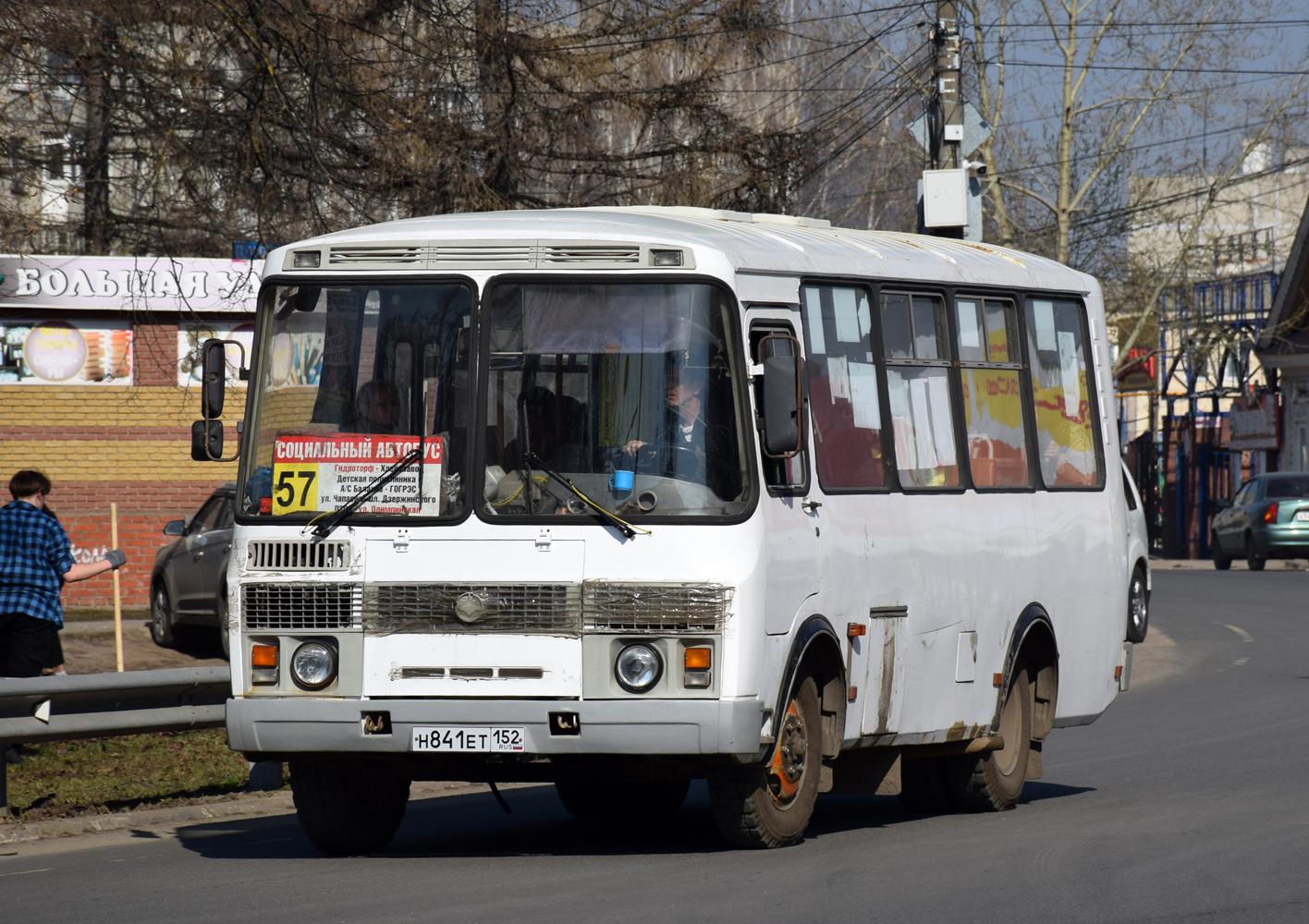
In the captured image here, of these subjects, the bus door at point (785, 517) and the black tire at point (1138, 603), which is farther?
the black tire at point (1138, 603)

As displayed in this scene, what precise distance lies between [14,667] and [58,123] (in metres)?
7.02

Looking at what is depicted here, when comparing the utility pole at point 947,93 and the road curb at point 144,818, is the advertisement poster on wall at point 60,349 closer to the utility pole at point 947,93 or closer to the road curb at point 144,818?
the utility pole at point 947,93

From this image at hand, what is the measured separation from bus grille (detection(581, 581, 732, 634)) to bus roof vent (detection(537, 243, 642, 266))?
4.52 ft

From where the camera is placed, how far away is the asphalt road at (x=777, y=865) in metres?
7.42

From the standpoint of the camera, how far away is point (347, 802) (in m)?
9.12

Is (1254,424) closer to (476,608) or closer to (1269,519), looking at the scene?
(1269,519)

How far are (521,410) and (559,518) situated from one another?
49 cm

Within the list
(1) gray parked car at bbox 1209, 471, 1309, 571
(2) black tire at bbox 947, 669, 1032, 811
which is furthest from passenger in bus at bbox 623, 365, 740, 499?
(1) gray parked car at bbox 1209, 471, 1309, 571

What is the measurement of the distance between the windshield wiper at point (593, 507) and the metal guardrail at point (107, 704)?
2226 millimetres

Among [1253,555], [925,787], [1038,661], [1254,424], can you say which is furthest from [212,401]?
[1254,424]

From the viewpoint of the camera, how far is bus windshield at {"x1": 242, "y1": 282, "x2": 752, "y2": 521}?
27.5ft

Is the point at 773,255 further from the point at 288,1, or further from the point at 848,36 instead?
the point at 848,36

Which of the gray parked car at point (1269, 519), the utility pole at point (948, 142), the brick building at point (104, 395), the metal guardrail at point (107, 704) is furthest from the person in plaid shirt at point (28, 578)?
the gray parked car at point (1269, 519)

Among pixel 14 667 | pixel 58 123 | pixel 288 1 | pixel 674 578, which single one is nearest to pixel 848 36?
pixel 58 123
